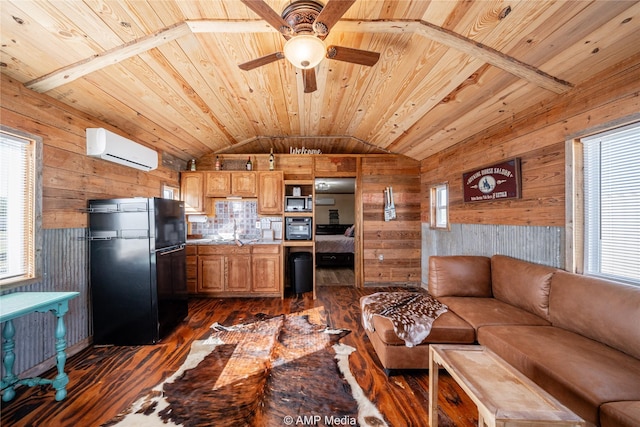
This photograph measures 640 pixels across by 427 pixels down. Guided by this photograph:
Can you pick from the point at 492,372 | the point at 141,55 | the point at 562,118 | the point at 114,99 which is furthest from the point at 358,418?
the point at 114,99

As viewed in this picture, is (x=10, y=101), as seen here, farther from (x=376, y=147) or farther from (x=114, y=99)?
(x=376, y=147)

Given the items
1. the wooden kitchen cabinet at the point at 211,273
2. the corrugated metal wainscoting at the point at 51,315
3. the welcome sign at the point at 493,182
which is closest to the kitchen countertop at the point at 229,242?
the wooden kitchen cabinet at the point at 211,273

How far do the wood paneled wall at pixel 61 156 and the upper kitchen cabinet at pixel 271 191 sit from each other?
6.48 feet

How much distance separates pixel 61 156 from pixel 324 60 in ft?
8.54

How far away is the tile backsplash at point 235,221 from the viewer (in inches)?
181

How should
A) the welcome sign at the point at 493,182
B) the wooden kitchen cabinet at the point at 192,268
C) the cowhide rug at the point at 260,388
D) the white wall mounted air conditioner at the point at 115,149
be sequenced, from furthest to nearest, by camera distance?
the wooden kitchen cabinet at the point at 192,268 → the welcome sign at the point at 493,182 → the white wall mounted air conditioner at the point at 115,149 → the cowhide rug at the point at 260,388

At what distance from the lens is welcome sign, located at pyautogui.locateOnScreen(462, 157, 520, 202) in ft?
8.65

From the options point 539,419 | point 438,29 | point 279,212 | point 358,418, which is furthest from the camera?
point 279,212

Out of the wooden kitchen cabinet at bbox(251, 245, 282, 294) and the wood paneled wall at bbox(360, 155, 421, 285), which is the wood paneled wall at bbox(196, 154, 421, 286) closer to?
the wood paneled wall at bbox(360, 155, 421, 285)

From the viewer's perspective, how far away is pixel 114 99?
2.43 metres

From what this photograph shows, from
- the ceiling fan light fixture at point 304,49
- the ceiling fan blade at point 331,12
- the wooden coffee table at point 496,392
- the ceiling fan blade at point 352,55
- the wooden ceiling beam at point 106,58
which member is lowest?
the wooden coffee table at point 496,392

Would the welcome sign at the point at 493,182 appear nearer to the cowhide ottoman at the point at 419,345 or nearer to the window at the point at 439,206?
the window at the point at 439,206

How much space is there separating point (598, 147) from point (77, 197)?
4.73m

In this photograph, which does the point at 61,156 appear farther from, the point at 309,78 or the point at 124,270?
the point at 309,78
